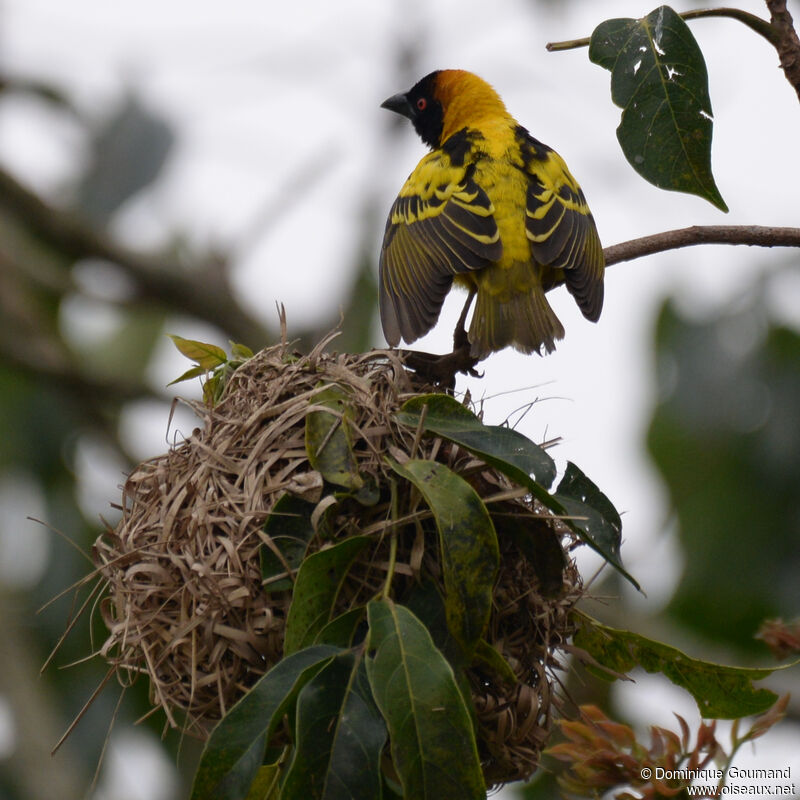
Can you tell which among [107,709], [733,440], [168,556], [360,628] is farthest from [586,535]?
[107,709]

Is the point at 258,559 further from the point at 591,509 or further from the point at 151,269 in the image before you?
the point at 151,269

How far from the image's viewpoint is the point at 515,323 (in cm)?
317

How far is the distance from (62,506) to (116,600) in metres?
4.73

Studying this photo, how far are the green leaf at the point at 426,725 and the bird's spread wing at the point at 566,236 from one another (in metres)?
1.51

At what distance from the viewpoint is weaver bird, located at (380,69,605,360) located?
321cm

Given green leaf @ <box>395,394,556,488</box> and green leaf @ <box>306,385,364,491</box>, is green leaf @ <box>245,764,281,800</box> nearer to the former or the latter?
green leaf @ <box>306,385,364,491</box>

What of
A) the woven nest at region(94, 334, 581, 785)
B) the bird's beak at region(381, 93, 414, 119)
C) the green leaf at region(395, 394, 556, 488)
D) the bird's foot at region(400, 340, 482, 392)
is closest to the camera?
the green leaf at region(395, 394, 556, 488)

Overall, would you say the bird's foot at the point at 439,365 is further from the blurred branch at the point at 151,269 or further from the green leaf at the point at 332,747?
the blurred branch at the point at 151,269

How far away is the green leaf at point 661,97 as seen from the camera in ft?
8.15

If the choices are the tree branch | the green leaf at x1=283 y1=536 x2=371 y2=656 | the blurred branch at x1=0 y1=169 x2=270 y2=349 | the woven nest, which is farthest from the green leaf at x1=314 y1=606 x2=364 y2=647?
the blurred branch at x1=0 y1=169 x2=270 y2=349

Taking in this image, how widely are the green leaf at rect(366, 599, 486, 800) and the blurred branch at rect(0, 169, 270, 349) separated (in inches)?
204

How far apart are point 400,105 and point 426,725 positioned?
146 inches

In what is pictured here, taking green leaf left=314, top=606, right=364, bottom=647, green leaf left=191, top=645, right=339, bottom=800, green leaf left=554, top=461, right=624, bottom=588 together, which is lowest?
green leaf left=191, top=645, right=339, bottom=800

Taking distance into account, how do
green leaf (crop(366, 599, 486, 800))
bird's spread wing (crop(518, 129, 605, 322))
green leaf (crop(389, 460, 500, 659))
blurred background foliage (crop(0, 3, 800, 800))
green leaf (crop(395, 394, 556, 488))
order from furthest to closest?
Answer: blurred background foliage (crop(0, 3, 800, 800))
bird's spread wing (crop(518, 129, 605, 322))
green leaf (crop(395, 394, 556, 488))
green leaf (crop(389, 460, 500, 659))
green leaf (crop(366, 599, 486, 800))
